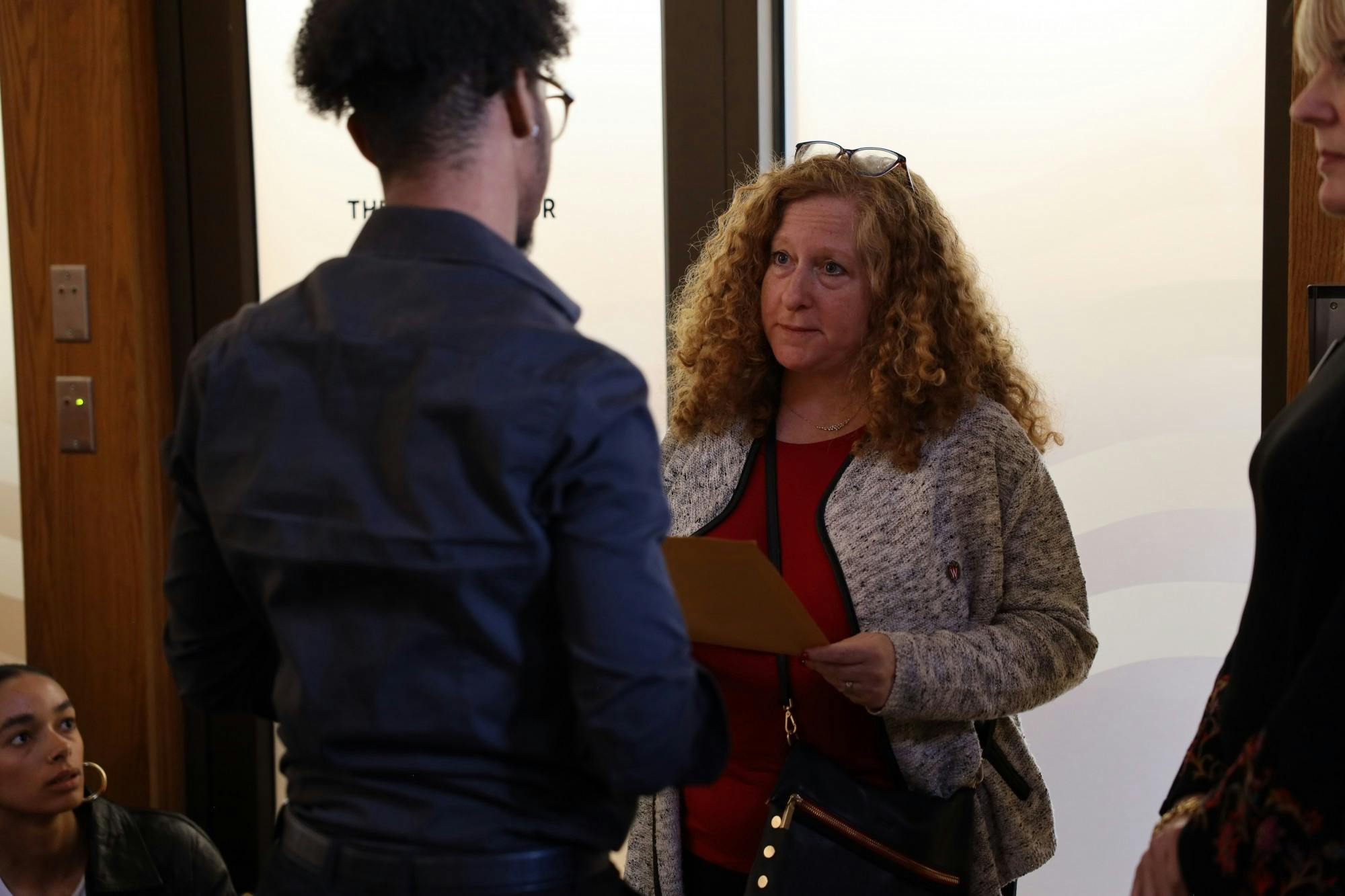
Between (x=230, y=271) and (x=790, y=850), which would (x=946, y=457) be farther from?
(x=230, y=271)

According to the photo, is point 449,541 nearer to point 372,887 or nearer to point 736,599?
point 372,887

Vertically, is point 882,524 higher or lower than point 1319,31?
lower

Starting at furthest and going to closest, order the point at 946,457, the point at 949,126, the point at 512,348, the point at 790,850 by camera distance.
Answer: the point at 949,126 → the point at 946,457 → the point at 790,850 → the point at 512,348

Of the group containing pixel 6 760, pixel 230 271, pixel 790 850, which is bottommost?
pixel 6 760

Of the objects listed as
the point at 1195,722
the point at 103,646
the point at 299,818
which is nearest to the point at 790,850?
the point at 299,818

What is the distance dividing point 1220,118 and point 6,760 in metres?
2.70

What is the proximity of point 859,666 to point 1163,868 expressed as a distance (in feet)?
1.56

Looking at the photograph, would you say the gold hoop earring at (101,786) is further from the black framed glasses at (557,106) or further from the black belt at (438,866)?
the black framed glasses at (557,106)

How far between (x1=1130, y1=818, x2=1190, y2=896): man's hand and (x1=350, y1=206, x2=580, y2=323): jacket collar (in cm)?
81

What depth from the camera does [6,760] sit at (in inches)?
101

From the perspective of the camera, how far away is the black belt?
3.35 feet

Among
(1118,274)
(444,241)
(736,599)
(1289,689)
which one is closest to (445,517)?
(444,241)

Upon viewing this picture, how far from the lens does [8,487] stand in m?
3.17

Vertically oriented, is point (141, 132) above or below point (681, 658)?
above
